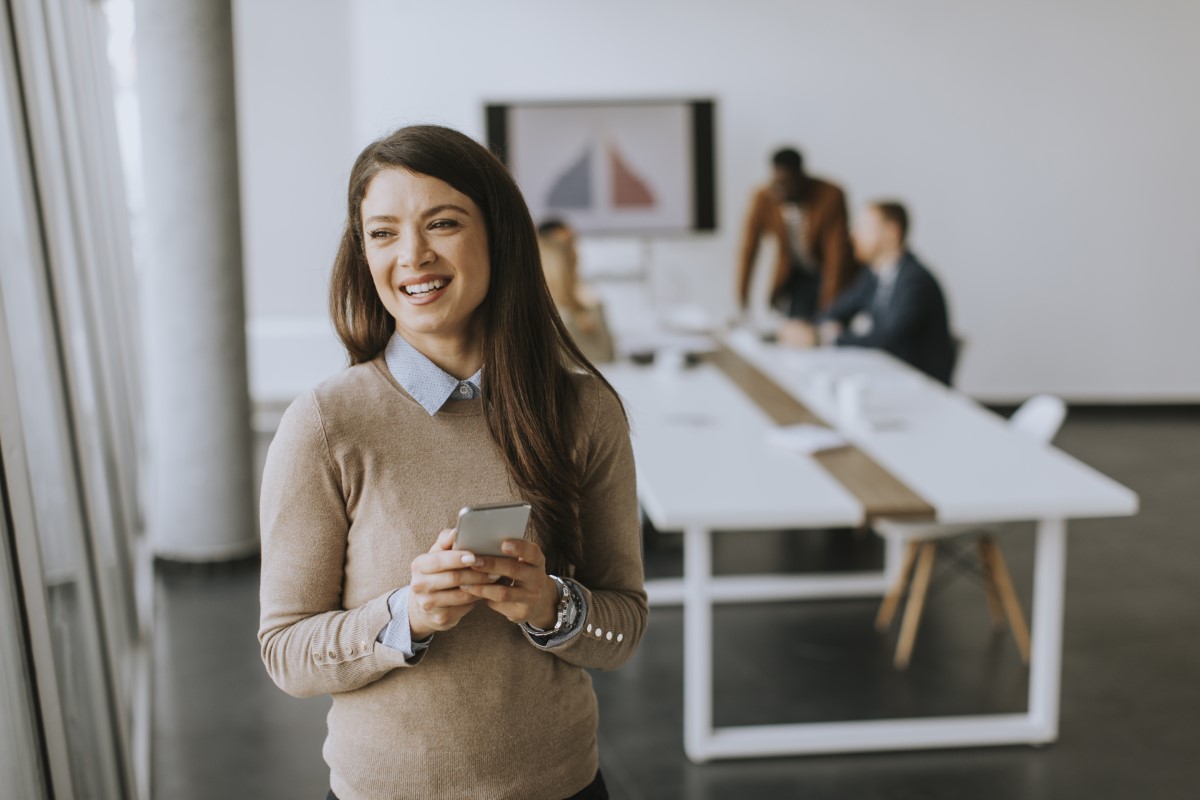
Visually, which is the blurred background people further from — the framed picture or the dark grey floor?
the framed picture

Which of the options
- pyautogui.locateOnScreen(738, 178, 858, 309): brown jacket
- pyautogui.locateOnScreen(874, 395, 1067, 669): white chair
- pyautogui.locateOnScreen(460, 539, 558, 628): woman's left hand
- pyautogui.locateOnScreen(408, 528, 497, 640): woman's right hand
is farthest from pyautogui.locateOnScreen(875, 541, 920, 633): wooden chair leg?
pyautogui.locateOnScreen(408, 528, 497, 640): woman's right hand

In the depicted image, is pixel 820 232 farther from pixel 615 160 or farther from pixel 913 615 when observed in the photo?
pixel 913 615

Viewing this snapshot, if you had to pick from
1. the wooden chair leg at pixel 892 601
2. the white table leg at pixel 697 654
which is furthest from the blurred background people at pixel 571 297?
the white table leg at pixel 697 654

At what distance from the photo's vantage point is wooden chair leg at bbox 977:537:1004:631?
4.56 metres

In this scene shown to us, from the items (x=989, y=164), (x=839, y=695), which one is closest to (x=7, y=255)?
(x=839, y=695)

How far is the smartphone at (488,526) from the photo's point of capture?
1.39 m

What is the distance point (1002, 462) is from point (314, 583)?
2.88 metres

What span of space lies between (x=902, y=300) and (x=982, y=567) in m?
1.43

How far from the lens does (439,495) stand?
1580mm

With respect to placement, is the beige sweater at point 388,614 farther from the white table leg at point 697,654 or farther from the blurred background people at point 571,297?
the blurred background people at point 571,297

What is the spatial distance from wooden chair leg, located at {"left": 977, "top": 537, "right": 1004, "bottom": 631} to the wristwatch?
325 cm

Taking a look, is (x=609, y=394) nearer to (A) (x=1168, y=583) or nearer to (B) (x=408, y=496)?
(B) (x=408, y=496)

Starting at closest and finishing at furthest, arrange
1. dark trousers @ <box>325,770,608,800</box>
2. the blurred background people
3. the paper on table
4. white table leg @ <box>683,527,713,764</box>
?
dark trousers @ <box>325,770,608,800</box>, white table leg @ <box>683,527,713,764</box>, the paper on table, the blurred background people

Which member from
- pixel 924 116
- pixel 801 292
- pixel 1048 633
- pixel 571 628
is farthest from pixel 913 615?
pixel 924 116
